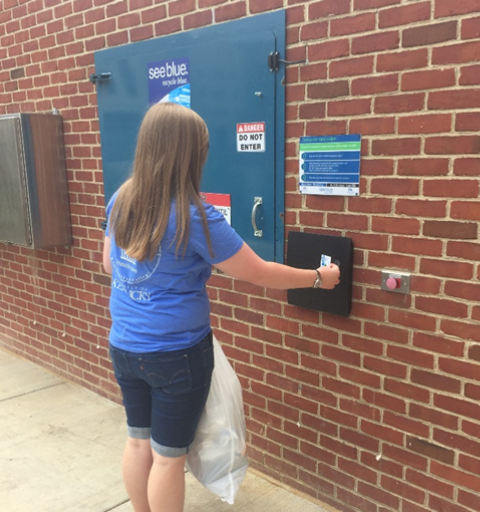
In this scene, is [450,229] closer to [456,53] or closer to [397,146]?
[397,146]

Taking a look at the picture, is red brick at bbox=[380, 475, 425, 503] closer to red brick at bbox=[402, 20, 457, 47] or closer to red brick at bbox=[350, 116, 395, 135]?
red brick at bbox=[350, 116, 395, 135]

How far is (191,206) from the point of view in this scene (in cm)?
190

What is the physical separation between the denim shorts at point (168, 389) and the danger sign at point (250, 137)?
1.05 metres

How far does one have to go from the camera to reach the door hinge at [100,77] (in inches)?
132

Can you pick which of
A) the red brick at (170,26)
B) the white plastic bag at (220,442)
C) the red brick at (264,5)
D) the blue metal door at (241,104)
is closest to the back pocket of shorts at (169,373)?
the white plastic bag at (220,442)

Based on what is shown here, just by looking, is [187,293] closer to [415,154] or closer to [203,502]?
[415,154]

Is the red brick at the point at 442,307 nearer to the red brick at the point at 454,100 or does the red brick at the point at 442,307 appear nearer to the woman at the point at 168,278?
the woman at the point at 168,278

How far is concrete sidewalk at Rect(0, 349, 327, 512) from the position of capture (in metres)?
2.76

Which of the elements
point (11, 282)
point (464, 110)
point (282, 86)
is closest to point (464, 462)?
point (464, 110)

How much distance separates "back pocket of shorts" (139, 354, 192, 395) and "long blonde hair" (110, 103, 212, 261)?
413mm

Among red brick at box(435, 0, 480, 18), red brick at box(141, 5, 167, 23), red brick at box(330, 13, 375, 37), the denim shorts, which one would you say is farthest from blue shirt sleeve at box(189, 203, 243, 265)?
red brick at box(141, 5, 167, 23)

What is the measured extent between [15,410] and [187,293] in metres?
2.49

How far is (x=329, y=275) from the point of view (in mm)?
2213

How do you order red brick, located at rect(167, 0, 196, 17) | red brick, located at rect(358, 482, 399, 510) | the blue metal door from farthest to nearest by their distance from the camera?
red brick, located at rect(167, 0, 196, 17), the blue metal door, red brick, located at rect(358, 482, 399, 510)
